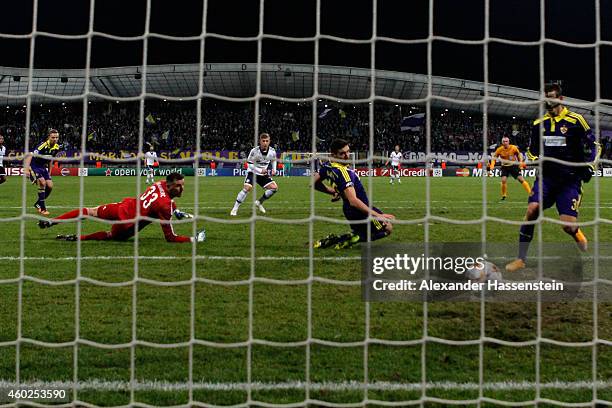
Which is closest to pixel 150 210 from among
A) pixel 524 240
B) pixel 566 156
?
pixel 524 240

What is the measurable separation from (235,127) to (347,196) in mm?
32522

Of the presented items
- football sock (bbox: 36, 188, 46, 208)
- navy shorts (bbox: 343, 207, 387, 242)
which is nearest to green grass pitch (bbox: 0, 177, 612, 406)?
navy shorts (bbox: 343, 207, 387, 242)

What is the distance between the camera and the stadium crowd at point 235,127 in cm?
3516

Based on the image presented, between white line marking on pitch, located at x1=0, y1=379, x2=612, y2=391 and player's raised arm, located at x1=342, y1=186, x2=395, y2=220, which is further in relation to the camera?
player's raised arm, located at x1=342, y1=186, x2=395, y2=220

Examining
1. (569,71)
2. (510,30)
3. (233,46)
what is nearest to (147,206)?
(510,30)

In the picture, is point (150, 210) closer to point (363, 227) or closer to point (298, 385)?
point (363, 227)

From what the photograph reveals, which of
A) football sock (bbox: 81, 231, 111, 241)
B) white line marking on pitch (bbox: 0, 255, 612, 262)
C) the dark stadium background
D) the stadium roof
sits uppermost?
the dark stadium background

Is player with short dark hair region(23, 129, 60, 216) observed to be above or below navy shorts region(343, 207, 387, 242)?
above

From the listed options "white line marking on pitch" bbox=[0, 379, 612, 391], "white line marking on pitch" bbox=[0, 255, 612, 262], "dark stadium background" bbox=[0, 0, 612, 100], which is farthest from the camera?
"dark stadium background" bbox=[0, 0, 612, 100]

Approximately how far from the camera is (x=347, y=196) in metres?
6.62

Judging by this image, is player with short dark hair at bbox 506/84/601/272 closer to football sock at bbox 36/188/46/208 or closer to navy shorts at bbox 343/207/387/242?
navy shorts at bbox 343/207/387/242

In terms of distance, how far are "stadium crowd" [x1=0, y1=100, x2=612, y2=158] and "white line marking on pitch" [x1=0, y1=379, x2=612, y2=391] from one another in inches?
1196

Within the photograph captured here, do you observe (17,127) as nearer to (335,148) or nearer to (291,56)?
(291,56)

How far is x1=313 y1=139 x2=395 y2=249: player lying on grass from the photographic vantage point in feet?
21.3
